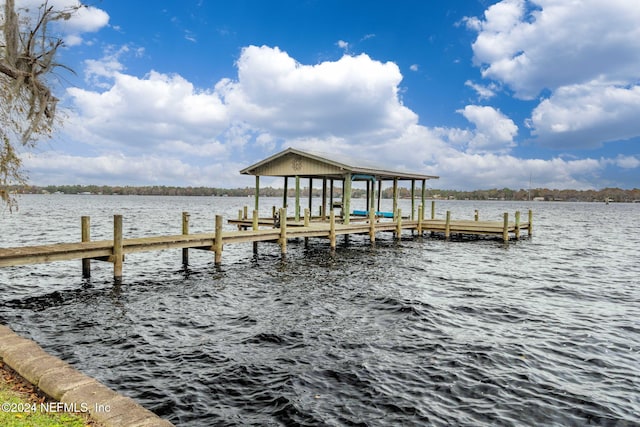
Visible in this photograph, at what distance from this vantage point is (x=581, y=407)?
22.3 feet

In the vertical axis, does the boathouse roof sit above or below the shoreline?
above

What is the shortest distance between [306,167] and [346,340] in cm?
1754

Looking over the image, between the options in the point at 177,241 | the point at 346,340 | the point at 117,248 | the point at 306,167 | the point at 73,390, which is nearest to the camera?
the point at 73,390

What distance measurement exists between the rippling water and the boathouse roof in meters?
7.99

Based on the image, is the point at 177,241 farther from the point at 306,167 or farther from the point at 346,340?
the point at 306,167

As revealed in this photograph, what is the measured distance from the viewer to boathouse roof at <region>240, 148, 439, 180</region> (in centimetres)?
2497

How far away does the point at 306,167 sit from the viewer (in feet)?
85.5

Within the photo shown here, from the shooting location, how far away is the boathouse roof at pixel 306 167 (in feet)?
81.9

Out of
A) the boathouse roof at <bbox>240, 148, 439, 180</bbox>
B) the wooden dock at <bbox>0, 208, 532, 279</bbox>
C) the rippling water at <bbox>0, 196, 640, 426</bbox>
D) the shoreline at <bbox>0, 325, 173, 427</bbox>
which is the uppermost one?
the boathouse roof at <bbox>240, 148, 439, 180</bbox>

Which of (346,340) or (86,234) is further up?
(86,234)

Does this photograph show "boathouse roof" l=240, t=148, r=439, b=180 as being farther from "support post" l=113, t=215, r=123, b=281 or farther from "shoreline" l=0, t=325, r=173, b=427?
"shoreline" l=0, t=325, r=173, b=427

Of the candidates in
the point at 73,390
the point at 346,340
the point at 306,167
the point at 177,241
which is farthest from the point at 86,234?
the point at 306,167

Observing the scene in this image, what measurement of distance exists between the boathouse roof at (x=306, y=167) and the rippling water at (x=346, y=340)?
315 inches

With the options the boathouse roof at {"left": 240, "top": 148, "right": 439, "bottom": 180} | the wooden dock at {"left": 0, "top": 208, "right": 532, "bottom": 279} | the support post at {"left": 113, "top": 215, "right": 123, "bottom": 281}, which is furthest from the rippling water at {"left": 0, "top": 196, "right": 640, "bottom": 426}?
the boathouse roof at {"left": 240, "top": 148, "right": 439, "bottom": 180}
